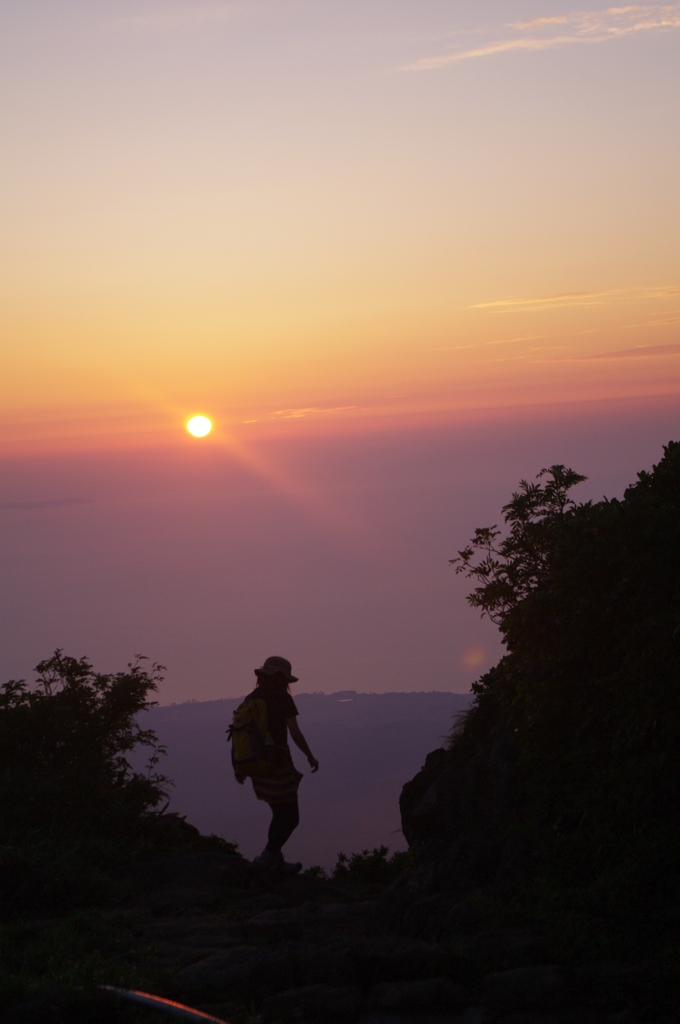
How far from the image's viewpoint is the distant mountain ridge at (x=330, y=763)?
8662cm

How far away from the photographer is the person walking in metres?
9.97

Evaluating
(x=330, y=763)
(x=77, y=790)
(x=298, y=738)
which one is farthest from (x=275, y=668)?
(x=330, y=763)

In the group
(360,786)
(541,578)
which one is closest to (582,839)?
(541,578)

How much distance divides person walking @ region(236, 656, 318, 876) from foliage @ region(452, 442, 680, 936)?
7.71 ft

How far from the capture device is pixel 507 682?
8438mm

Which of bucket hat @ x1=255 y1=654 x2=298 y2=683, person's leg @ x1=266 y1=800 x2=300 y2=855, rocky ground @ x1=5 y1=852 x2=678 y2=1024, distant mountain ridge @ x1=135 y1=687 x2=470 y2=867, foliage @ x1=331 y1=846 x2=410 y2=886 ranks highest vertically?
distant mountain ridge @ x1=135 y1=687 x2=470 y2=867

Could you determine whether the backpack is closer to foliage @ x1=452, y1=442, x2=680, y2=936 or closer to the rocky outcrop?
the rocky outcrop

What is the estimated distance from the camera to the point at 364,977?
239 inches

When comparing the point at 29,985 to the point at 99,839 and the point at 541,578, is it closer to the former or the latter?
the point at 99,839

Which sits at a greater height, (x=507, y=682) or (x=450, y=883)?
(x=507, y=682)

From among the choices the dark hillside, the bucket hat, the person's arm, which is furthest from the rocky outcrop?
the bucket hat

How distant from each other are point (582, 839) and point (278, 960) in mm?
2304

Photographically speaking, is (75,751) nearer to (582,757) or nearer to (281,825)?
(281,825)

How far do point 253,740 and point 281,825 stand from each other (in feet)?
3.17
